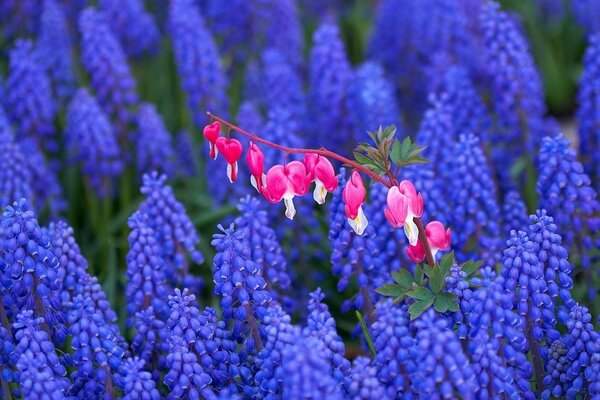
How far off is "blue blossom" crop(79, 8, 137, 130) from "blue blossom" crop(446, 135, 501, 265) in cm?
310

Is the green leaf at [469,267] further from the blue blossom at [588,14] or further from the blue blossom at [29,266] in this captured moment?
the blue blossom at [588,14]

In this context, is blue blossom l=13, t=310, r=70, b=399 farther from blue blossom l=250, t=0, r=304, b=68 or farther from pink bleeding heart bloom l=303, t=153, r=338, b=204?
blue blossom l=250, t=0, r=304, b=68

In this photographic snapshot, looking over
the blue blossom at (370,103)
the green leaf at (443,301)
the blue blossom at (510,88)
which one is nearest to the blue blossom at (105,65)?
the blue blossom at (370,103)

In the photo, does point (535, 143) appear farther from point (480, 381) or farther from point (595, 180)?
point (480, 381)

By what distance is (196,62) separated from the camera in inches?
291

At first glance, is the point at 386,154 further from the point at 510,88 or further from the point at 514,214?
the point at 510,88

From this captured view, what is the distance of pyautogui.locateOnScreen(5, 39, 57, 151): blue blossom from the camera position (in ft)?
22.8

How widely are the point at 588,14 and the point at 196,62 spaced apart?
3.96m

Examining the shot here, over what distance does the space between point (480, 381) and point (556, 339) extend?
2.73ft

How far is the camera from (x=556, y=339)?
4.36 metres

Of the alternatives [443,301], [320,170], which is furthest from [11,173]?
[443,301]

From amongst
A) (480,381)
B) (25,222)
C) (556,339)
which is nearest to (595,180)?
(556,339)

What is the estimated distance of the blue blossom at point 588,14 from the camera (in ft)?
28.1

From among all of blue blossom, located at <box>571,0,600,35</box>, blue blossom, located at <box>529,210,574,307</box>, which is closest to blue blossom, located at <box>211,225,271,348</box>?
blue blossom, located at <box>529,210,574,307</box>
